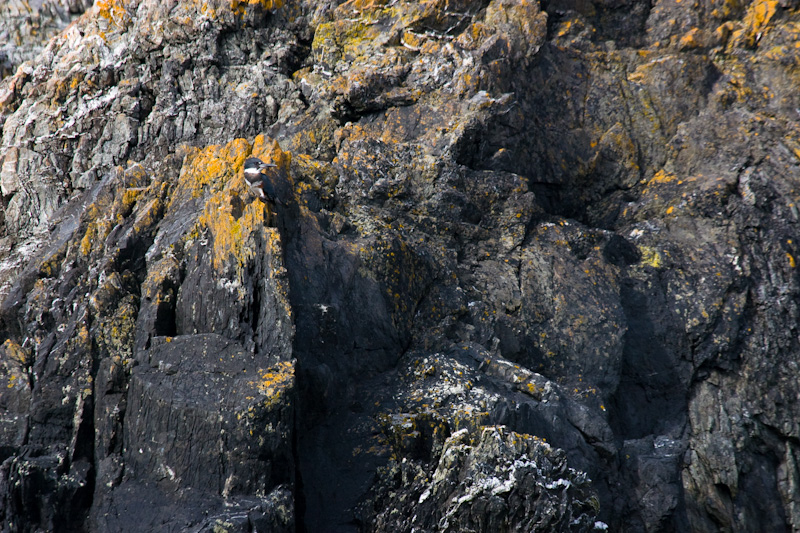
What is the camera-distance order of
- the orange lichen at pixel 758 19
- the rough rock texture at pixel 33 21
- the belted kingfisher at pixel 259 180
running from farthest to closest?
the rough rock texture at pixel 33 21 < the orange lichen at pixel 758 19 < the belted kingfisher at pixel 259 180

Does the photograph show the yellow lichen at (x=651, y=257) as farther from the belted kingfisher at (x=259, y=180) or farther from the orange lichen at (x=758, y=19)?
the belted kingfisher at (x=259, y=180)

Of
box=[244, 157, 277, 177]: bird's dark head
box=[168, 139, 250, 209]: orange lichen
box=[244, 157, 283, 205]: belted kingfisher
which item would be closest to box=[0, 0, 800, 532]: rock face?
box=[168, 139, 250, 209]: orange lichen

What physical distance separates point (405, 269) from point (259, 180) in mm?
A: 3220

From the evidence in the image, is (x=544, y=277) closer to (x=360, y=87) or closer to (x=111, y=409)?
(x=360, y=87)

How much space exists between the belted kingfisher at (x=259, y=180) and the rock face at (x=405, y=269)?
27 cm

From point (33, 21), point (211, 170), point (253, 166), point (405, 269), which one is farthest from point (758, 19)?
point (33, 21)

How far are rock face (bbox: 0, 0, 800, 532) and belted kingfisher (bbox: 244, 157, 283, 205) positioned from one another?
0.27 meters

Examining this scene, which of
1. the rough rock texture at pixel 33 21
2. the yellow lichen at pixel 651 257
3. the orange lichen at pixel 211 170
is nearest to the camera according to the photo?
the orange lichen at pixel 211 170

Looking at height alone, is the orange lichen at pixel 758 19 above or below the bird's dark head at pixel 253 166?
above

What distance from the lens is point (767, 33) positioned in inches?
585

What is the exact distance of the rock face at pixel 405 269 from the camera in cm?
893

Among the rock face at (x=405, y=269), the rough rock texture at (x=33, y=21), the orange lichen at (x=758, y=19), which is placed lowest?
the rock face at (x=405, y=269)

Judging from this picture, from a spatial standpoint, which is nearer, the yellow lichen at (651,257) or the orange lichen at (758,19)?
the yellow lichen at (651,257)

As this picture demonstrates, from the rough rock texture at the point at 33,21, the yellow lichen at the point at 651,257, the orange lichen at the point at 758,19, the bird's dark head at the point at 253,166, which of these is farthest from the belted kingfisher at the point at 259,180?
the rough rock texture at the point at 33,21
